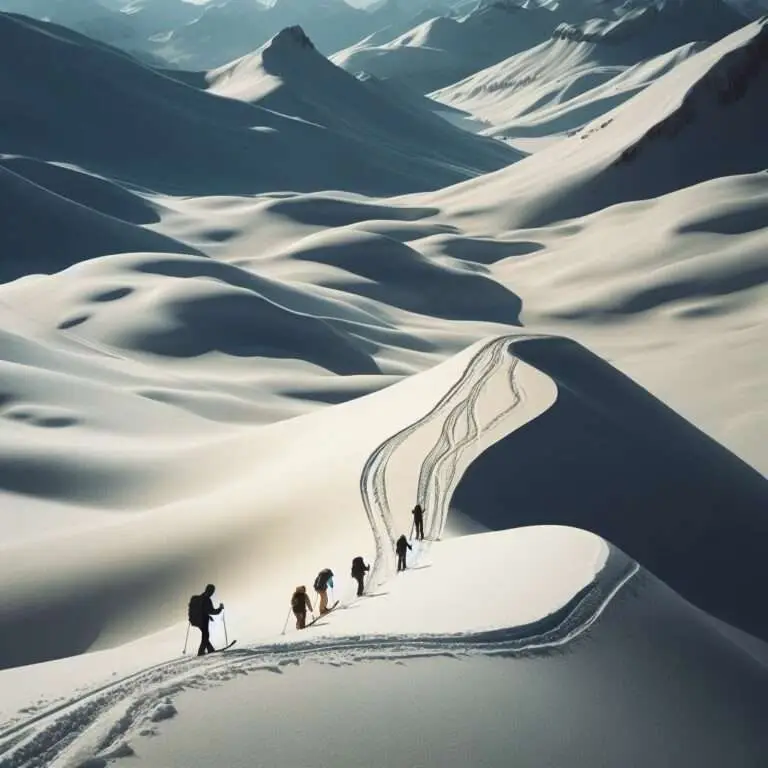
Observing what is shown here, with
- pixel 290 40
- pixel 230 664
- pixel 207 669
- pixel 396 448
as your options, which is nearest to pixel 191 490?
pixel 396 448

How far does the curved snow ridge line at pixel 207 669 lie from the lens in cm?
649

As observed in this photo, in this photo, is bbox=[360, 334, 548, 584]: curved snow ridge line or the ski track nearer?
the ski track

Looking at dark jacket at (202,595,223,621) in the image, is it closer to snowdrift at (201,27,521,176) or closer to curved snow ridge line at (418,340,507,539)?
curved snow ridge line at (418,340,507,539)

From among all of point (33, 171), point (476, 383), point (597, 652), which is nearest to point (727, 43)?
point (33, 171)

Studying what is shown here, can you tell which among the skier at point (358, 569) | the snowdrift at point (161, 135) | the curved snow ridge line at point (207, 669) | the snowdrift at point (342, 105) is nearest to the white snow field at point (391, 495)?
the curved snow ridge line at point (207, 669)

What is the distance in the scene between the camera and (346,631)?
9.52 meters

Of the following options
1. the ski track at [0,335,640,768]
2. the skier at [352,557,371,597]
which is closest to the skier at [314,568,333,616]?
the ski track at [0,335,640,768]

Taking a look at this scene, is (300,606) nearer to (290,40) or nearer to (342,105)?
(342,105)

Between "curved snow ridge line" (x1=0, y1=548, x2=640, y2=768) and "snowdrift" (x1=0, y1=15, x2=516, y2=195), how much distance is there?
105m

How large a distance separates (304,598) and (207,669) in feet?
8.55

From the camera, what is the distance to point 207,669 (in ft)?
25.7

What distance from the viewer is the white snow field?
7.91m

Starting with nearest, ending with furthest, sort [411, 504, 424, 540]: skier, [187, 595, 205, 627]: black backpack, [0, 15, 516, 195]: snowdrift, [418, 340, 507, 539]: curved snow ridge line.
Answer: [187, 595, 205, 627]: black backpack
[411, 504, 424, 540]: skier
[418, 340, 507, 539]: curved snow ridge line
[0, 15, 516, 195]: snowdrift

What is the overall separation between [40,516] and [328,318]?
94.3ft
